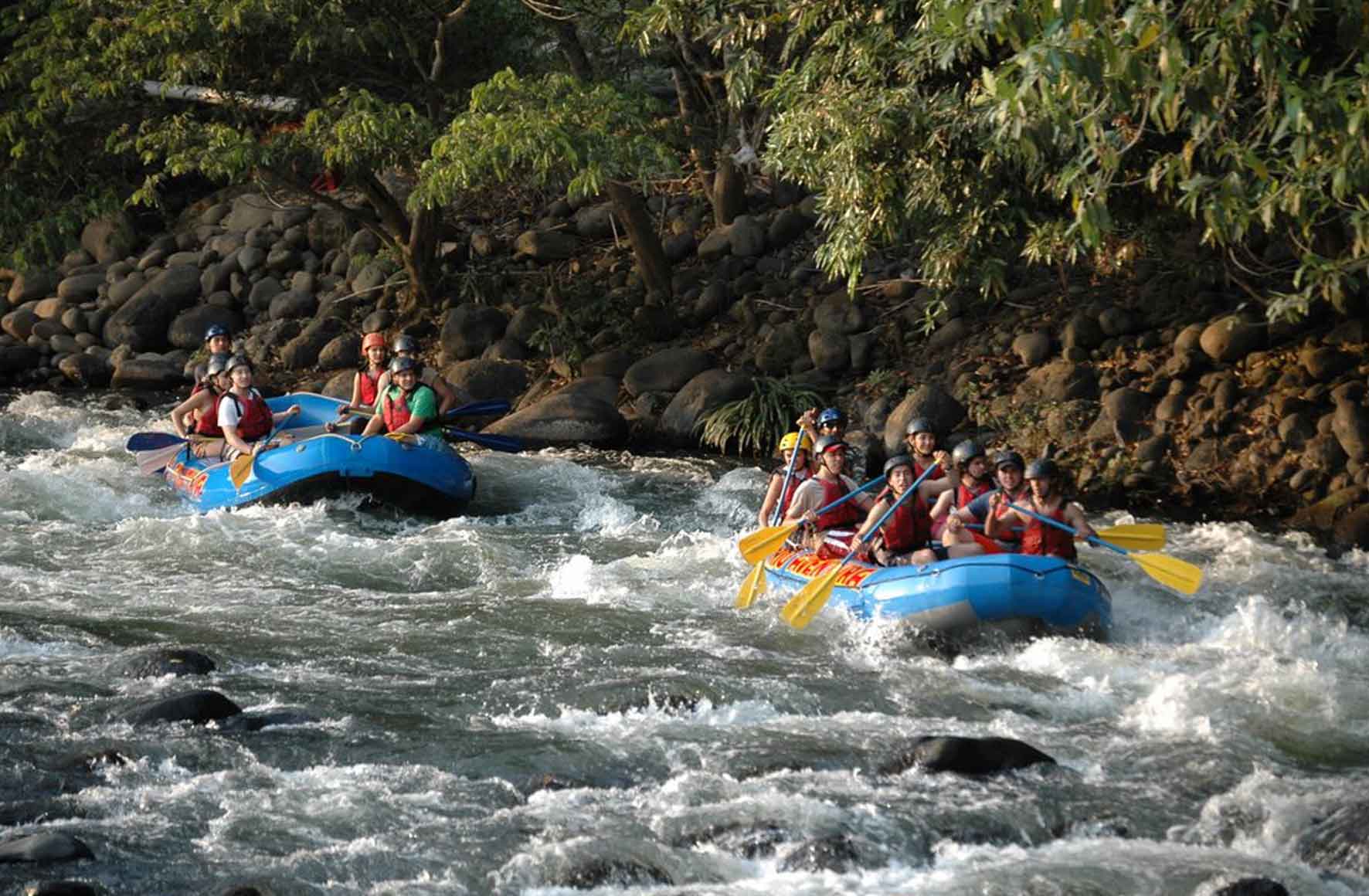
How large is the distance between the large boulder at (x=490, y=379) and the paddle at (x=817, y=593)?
745 centimetres

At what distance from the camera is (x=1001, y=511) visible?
9484 millimetres

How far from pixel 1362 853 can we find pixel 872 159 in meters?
6.05

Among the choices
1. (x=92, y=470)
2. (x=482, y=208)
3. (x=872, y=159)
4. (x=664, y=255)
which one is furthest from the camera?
(x=482, y=208)

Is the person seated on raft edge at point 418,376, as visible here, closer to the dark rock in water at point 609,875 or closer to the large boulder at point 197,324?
the large boulder at point 197,324

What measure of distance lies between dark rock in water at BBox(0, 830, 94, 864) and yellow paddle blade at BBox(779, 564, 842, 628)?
388cm

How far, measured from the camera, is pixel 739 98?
12.3 metres

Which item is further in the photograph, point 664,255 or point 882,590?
point 664,255

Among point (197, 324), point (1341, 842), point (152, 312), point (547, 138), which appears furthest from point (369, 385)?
point (1341, 842)

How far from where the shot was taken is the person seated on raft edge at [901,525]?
9.59 meters

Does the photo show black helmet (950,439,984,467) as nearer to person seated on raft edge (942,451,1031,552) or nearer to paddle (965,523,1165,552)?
person seated on raft edge (942,451,1031,552)

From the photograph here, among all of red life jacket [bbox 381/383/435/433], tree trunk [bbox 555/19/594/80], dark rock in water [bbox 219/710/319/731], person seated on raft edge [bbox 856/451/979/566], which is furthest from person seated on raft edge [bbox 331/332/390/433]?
dark rock in water [bbox 219/710/319/731]

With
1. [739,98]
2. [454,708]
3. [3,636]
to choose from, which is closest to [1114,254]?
[739,98]

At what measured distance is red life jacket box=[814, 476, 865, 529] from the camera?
10.2 meters

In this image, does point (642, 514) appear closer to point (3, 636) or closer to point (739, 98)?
point (739, 98)
